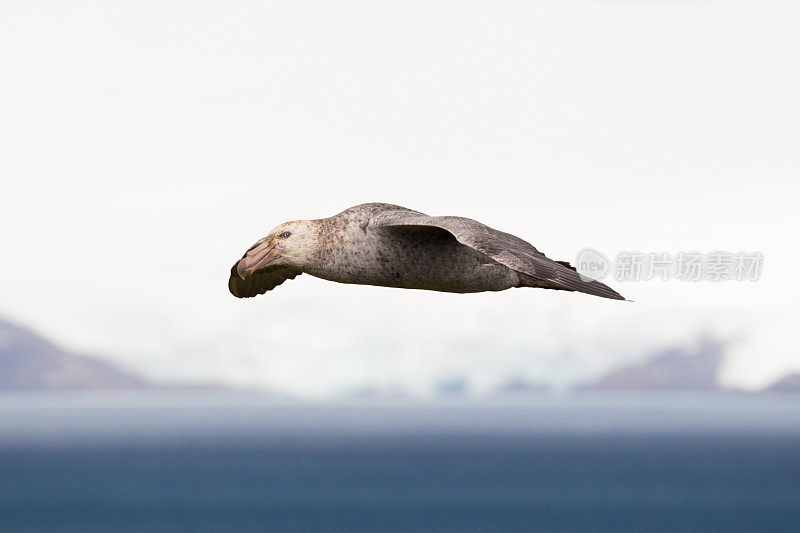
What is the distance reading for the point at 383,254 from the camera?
523 inches

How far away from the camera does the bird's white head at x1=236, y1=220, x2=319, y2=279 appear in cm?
1367

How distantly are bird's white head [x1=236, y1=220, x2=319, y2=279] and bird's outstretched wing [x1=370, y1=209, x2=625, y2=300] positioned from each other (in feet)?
4.40

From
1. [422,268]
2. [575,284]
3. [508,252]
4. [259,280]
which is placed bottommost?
[575,284]

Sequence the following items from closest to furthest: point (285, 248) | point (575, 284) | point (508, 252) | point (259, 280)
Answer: point (575, 284) < point (508, 252) < point (285, 248) < point (259, 280)

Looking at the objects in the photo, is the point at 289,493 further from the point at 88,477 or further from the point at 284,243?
the point at 284,243

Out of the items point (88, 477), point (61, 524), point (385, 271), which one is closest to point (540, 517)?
point (61, 524)

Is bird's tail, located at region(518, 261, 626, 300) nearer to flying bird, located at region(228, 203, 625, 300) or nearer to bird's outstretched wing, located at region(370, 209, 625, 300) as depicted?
bird's outstretched wing, located at region(370, 209, 625, 300)

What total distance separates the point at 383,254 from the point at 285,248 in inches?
56.1

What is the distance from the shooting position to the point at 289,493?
188000 mm

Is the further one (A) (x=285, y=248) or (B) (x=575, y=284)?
(A) (x=285, y=248)

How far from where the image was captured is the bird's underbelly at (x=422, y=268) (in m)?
13.3

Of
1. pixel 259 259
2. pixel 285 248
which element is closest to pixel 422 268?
pixel 285 248

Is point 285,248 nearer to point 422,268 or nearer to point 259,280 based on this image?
point 259,280

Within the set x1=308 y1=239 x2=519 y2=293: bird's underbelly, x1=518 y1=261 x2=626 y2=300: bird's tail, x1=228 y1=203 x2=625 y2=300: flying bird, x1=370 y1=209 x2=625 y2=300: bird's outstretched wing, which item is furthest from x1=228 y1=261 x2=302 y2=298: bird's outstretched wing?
x1=518 y1=261 x2=626 y2=300: bird's tail
